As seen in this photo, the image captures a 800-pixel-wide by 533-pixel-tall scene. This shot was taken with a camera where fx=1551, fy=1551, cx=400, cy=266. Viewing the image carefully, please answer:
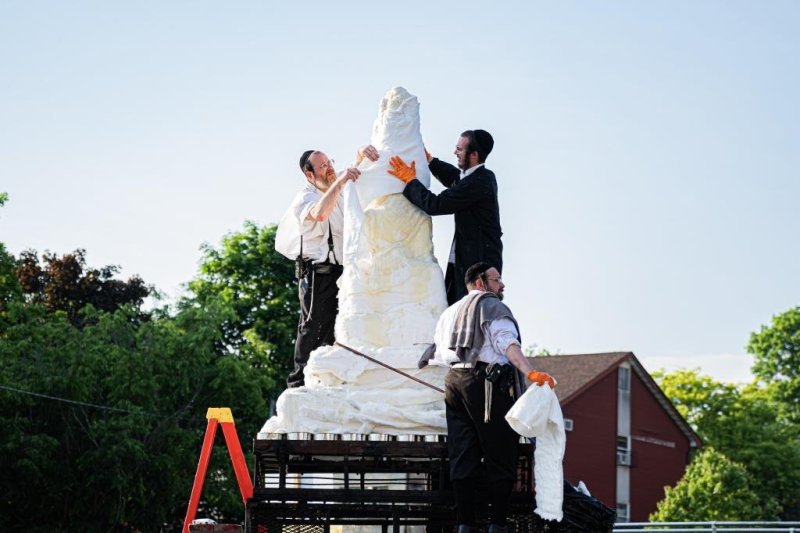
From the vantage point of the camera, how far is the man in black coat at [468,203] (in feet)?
40.3

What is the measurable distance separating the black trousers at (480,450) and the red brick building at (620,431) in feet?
159

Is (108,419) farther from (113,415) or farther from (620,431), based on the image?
(620,431)

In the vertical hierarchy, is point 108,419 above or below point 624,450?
below

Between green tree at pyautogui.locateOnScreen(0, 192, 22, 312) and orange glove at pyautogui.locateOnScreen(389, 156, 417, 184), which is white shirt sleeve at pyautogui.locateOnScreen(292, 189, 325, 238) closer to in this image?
orange glove at pyautogui.locateOnScreen(389, 156, 417, 184)

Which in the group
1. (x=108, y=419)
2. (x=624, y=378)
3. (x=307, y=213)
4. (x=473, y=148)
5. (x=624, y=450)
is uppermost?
(x=624, y=378)

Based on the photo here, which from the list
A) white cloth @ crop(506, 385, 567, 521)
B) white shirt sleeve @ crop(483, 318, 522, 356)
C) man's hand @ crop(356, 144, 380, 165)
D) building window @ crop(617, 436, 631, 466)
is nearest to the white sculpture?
man's hand @ crop(356, 144, 380, 165)

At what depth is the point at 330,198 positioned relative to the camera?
511 inches

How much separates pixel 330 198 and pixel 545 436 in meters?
3.48

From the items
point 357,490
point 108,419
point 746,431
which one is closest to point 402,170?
point 357,490

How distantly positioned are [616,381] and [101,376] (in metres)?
31.8

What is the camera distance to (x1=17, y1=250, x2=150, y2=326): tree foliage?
49.4 meters

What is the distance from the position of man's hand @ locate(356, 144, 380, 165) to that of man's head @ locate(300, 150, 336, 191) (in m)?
0.76

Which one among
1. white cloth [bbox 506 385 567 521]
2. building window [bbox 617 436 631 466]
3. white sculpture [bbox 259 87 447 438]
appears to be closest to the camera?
white cloth [bbox 506 385 567 521]

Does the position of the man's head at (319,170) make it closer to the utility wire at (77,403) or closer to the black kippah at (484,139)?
the black kippah at (484,139)
